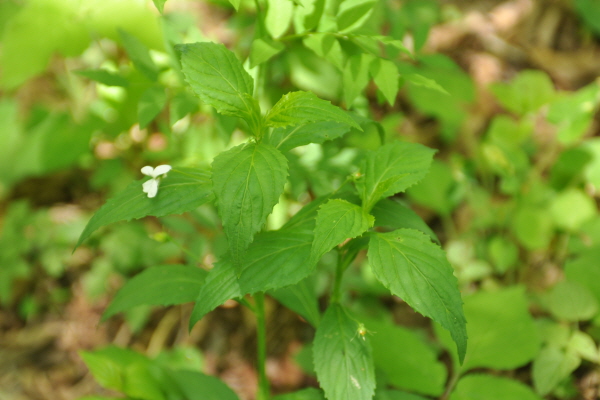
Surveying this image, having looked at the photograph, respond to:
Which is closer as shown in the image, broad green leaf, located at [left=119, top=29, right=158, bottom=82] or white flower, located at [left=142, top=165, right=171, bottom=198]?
white flower, located at [left=142, top=165, right=171, bottom=198]

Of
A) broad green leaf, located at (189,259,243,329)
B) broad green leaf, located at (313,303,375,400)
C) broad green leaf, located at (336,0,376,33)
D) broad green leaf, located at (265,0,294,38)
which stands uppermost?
broad green leaf, located at (336,0,376,33)

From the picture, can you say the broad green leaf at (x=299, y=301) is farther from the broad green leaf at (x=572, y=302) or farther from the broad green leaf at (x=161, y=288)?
the broad green leaf at (x=572, y=302)

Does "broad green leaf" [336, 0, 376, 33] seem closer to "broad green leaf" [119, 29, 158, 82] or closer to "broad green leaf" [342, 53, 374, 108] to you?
"broad green leaf" [342, 53, 374, 108]

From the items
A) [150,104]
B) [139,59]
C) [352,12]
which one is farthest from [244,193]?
[139,59]

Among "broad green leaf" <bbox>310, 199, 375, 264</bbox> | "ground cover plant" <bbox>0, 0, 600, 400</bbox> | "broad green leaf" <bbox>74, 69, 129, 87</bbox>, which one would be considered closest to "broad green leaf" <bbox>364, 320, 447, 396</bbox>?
"ground cover plant" <bbox>0, 0, 600, 400</bbox>

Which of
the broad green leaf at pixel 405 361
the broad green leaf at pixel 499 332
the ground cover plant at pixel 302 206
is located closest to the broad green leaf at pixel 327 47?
the ground cover plant at pixel 302 206

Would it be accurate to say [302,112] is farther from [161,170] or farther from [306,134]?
[161,170]

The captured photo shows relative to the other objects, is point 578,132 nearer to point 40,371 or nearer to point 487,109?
point 487,109
